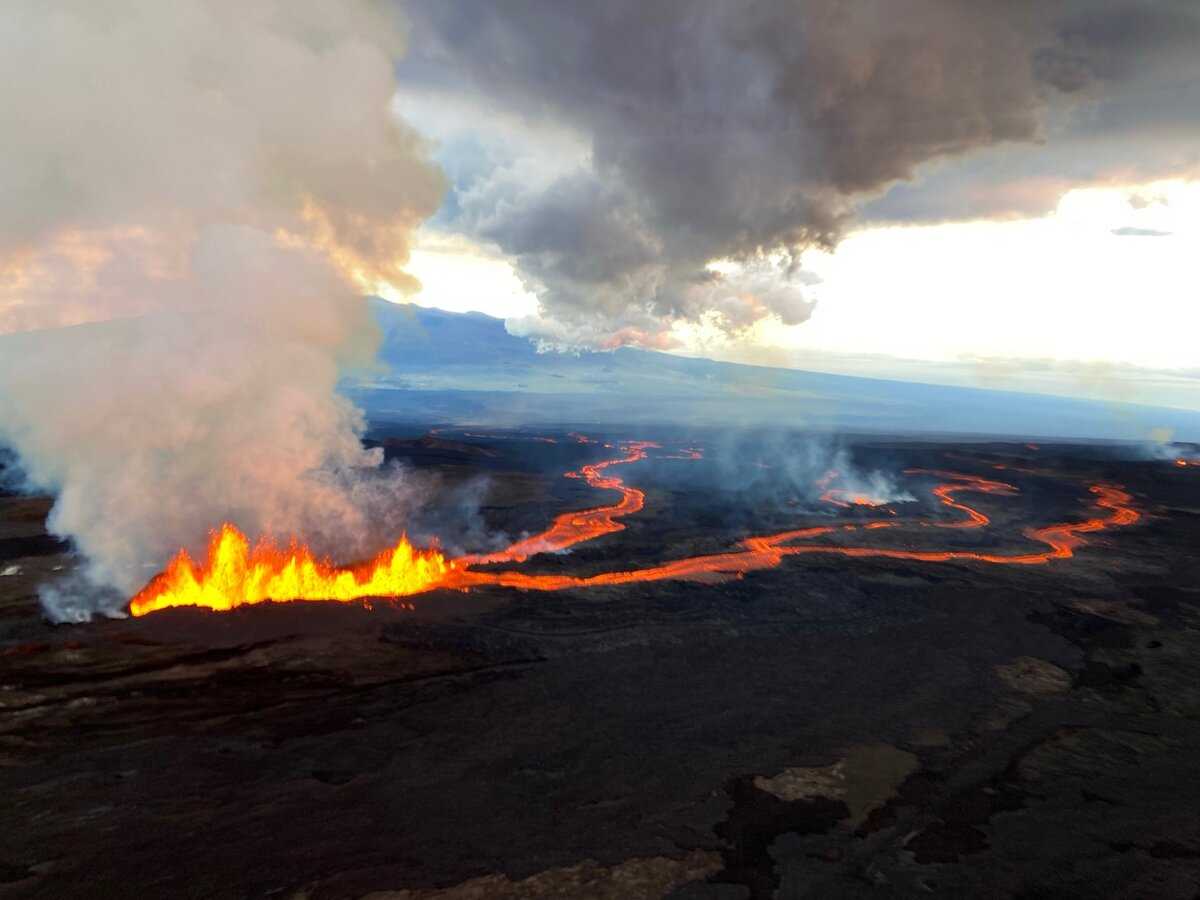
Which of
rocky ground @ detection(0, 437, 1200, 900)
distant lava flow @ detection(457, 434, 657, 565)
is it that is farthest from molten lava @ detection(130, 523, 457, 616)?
distant lava flow @ detection(457, 434, 657, 565)

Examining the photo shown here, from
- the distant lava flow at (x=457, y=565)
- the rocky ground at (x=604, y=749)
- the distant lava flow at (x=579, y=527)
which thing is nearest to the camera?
the rocky ground at (x=604, y=749)

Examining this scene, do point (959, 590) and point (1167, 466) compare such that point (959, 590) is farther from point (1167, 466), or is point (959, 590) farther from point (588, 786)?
point (1167, 466)

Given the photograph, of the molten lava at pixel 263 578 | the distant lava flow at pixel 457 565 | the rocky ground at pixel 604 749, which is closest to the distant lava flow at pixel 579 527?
the distant lava flow at pixel 457 565

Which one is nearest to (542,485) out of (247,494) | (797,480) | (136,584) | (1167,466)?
(797,480)

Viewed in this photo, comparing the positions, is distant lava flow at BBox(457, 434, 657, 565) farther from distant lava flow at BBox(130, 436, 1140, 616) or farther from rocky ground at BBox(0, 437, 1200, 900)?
rocky ground at BBox(0, 437, 1200, 900)

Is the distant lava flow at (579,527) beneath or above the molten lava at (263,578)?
beneath

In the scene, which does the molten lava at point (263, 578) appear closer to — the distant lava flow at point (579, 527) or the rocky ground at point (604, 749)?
the rocky ground at point (604, 749)

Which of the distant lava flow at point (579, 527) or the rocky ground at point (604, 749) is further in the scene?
the distant lava flow at point (579, 527)

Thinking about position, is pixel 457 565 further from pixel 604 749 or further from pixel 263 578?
pixel 604 749
